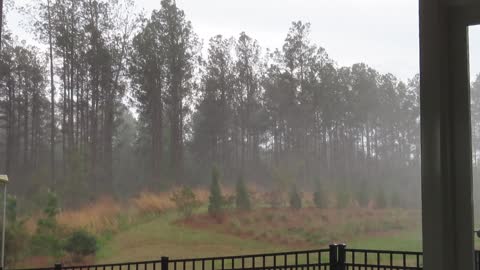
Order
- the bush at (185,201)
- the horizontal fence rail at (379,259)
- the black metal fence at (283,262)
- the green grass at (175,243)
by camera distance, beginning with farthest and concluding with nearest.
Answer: the bush at (185,201) < the green grass at (175,243) < the black metal fence at (283,262) < the horizontal fence rail at (379,259)

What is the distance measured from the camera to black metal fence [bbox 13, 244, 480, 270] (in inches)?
124

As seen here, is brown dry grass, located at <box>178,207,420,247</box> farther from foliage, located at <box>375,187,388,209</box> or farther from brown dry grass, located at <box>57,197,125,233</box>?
brown dry grass, located at <box>57,197,125,233</box>

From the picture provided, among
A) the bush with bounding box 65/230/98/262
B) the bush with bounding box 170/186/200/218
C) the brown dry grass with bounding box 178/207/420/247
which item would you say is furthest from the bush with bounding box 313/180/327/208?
the bush with bounding box 65/230/98/262

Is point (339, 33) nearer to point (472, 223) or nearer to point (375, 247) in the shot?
point (375, 247)

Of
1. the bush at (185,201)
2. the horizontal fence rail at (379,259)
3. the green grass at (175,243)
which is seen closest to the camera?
the horizontal fence rail at (379,259)

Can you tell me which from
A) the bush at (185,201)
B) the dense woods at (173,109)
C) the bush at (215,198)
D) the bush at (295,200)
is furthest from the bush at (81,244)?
the bush at (295,200)

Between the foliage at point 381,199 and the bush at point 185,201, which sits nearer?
the foliage at point 381,199

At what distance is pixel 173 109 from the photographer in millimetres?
3457

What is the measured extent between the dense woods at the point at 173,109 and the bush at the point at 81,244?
0.72 feet

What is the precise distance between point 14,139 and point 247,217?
1608 millimetres

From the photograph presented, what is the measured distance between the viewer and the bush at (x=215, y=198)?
11.1 feet

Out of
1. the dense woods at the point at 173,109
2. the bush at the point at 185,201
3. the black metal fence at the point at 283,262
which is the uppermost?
the dense woods at the point at 173,109

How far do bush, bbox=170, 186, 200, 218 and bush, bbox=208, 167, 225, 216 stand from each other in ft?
0.31

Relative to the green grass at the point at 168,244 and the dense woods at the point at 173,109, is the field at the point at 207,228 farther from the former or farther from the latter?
the dense woods at the point at 173,109
